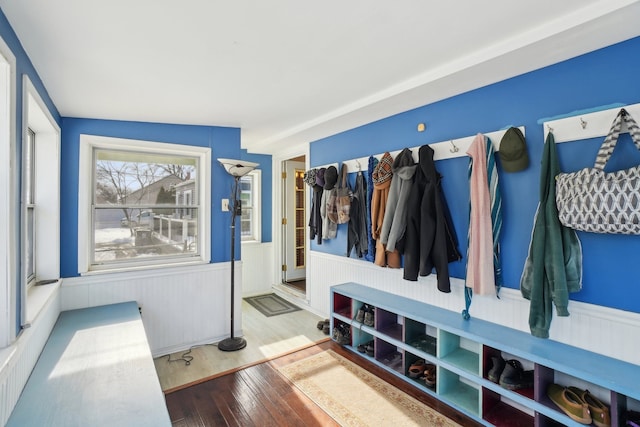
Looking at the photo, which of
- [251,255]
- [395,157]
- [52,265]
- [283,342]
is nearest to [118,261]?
[52,265]

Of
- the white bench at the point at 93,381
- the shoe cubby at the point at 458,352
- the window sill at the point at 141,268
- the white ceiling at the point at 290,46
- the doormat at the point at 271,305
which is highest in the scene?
the white ceiling at the point at 290,46

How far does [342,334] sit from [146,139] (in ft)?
8.79

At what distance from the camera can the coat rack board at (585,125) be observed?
64.9 inches

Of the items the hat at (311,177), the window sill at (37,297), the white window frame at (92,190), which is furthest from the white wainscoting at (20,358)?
the hat at (311,177)

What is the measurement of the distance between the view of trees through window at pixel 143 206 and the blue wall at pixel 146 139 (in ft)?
0.57

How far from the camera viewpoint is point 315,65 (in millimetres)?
1995

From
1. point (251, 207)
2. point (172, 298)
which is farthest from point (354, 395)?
point (251, 207)

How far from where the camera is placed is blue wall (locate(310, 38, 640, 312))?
1.65 m

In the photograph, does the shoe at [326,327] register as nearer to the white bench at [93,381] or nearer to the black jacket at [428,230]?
the black jacket at [428,230]

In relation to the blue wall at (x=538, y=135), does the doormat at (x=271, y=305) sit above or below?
below

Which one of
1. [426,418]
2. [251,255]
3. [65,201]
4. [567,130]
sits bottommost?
[426,418]

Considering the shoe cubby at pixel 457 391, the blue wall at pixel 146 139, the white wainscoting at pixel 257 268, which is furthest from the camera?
the white wainscoting at pixel 257 268

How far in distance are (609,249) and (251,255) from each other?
13.5 feet

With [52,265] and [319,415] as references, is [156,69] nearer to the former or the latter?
[52,265]
